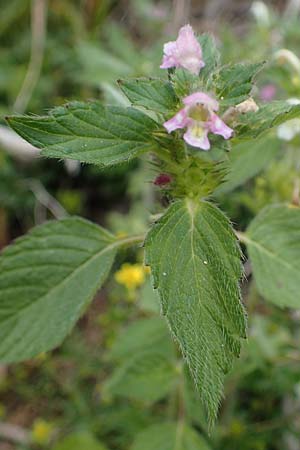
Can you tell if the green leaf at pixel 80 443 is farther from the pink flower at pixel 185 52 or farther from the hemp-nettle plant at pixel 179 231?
the pink flower at pixel 185 52


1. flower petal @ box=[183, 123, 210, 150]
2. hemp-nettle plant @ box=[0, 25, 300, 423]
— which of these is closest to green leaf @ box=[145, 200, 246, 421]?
hemp-nettle plant @ box=[0, 25, 300, 423]

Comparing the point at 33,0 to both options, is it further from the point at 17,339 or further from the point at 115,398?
the point at 17,339

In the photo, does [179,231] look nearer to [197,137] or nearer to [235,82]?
[197,137]

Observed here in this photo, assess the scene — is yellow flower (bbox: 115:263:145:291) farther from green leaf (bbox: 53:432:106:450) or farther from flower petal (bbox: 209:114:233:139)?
flower petal (bbox: 209:114:233:139)

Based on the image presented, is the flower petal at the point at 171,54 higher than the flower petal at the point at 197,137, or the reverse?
the flower petal at the point at 171,54

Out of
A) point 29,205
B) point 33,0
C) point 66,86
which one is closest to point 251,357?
point 29,205

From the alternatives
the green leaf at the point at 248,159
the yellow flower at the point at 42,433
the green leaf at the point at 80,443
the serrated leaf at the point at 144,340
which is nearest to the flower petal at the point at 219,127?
the green leaf at the point at 248,159
